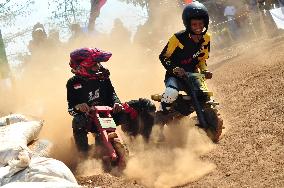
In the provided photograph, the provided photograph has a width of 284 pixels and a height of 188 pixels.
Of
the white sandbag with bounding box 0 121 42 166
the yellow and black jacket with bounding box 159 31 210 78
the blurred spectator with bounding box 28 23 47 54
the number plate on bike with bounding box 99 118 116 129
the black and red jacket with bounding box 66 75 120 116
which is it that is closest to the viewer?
the white sandbag with bounding box 0 121 42 166

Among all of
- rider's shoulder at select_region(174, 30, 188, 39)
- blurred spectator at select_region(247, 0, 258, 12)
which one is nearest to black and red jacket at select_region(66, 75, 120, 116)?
rider's shoulder at select_region(174, 30, 188, 39)

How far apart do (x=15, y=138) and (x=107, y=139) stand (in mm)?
1278

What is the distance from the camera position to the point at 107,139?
5973 millimetres

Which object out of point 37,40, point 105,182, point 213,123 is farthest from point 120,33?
point 105,182

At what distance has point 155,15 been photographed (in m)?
24.9

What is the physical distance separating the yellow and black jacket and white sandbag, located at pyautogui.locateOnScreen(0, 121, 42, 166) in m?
2.19

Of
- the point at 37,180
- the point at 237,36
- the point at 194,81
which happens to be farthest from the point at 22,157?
the point at 237,36

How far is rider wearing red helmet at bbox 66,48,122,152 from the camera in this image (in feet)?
21.3

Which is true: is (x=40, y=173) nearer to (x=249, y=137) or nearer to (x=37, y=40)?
(x=249, y=137)

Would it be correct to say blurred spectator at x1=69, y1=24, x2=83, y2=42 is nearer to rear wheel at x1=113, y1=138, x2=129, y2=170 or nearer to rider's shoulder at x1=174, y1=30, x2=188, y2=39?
rider's shoulder at x1=174, y1=30, x2=188, y2=39

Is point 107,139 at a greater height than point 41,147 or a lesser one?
greater

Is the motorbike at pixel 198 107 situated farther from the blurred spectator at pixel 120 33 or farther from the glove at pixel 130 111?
the blurred spectator at pixel 120 33

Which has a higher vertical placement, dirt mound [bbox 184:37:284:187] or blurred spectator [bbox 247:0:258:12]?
dirt mound [bbox 184:37:284:187]

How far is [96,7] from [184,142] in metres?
14.0
